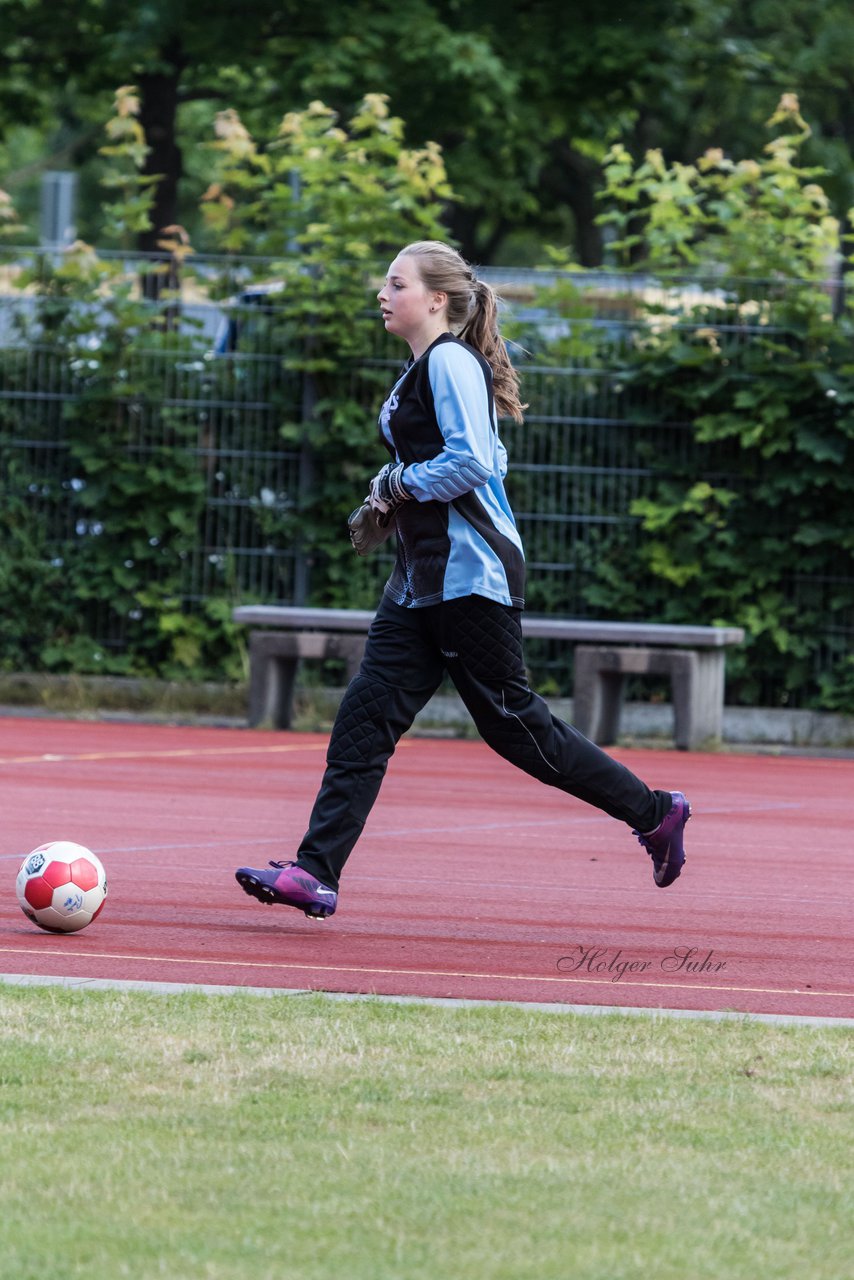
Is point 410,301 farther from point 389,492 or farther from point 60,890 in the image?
point 60,890

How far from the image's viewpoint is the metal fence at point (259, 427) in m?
14.7

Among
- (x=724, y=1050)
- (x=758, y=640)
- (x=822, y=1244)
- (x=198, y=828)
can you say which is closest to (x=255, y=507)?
(x=758, y=640)

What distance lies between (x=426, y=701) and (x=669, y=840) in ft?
2.84

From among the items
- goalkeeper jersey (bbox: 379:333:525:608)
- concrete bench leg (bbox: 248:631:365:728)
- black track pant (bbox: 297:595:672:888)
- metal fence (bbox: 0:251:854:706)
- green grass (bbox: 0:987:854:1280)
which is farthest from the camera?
metal fence (bbox: 0:251:854:706)

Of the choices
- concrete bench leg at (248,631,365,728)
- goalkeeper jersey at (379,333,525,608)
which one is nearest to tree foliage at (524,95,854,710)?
concrete bench leg at (248,631,365,728)

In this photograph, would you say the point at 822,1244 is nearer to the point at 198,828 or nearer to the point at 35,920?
the point at 35,920

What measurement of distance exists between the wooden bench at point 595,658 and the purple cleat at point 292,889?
7.70 metres

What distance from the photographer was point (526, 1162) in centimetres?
352

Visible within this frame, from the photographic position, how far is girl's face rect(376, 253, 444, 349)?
6078 millimetres

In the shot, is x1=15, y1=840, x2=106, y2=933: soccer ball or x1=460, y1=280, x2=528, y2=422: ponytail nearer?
x1=15, y1=840, x2=106, y2=933: soccer ball

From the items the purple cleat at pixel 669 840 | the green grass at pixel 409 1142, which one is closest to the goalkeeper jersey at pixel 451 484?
the purple cleat at pixel 669 840

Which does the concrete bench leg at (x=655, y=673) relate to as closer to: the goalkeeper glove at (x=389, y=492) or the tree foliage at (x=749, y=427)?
the tree foliage at (x=749, y=427)

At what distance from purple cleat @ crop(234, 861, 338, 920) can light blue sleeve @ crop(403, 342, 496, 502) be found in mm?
1119
